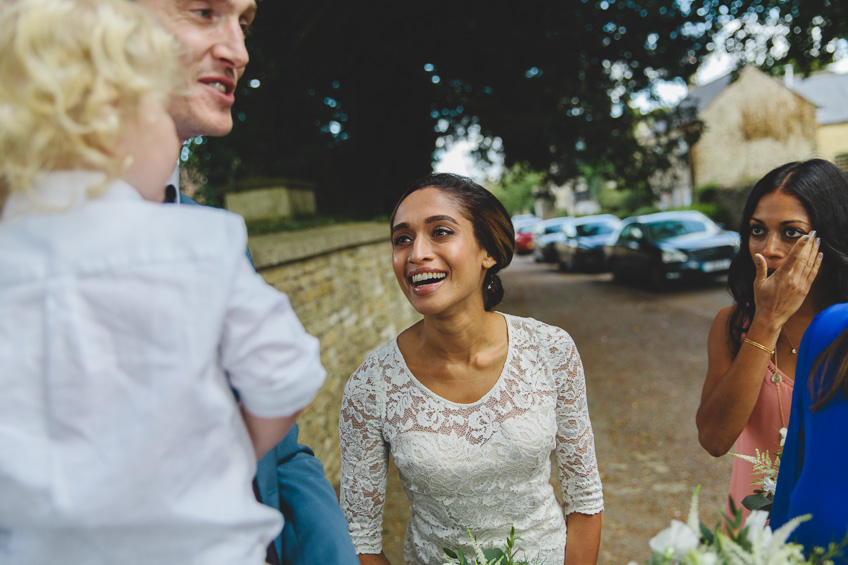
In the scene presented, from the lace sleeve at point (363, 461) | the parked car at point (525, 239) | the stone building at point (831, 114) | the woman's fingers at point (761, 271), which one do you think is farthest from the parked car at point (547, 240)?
the lace sleeve at point (363, 461)

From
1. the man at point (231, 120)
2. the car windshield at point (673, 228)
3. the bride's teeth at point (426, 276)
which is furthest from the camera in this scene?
the car windshield at point (673, 228)

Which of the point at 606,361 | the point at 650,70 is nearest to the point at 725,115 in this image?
the point at 650,70

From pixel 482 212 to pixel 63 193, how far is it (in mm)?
1663

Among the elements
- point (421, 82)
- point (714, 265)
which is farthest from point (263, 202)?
point (714, 265)

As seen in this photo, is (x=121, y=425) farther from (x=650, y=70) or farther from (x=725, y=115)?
(x=725, y=115)

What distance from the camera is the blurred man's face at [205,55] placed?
4.50ft

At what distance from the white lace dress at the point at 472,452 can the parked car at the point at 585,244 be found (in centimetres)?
Answer: 1940

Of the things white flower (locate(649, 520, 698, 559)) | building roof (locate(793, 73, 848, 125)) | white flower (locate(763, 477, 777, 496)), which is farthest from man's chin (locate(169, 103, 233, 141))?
building roof (locate(793, 73, 848, 125))

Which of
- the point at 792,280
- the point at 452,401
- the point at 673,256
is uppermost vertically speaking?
the point at 792,280

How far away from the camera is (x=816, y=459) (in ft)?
4.22

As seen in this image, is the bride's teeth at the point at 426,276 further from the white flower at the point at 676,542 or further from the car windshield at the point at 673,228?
the car windshield at the point at 673,228

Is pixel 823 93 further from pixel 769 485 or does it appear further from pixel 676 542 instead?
pixel 676 542

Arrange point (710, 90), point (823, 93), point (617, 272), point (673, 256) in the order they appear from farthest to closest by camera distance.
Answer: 1. point (710, 90)
2. point (823, 93)
3. point (617, 272)
4. point (673, 256)

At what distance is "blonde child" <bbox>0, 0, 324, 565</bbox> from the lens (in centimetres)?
89
